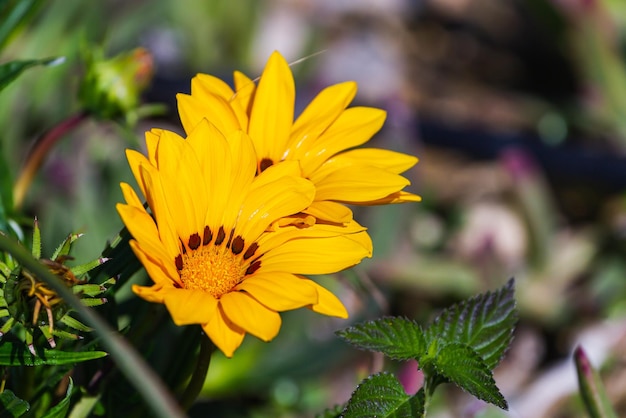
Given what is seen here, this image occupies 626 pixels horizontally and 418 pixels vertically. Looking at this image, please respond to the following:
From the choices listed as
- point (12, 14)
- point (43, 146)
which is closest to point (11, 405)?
point (43, 146)

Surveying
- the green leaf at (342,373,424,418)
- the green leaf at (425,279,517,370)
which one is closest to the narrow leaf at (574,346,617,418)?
the green leaf at (425,279,517,370)

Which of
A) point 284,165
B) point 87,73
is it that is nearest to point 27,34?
point 87,73

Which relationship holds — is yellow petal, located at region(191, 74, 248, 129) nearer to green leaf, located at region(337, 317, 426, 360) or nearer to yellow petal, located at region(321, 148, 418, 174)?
yellow petal, located at region(321, 148, 418, 174)

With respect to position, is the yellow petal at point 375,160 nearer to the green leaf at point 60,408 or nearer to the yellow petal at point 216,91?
the yellow petal at point 216,91

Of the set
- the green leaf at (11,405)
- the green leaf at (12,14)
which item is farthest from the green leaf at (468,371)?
the green leaf at (12,14)

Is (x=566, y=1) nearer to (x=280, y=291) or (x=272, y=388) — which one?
(x=272, y=388)

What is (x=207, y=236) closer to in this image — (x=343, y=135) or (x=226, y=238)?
(x=226, y=238)
